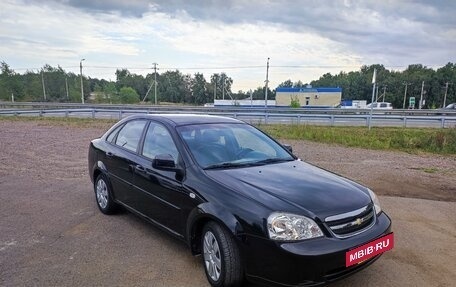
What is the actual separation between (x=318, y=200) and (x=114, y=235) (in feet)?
8.87

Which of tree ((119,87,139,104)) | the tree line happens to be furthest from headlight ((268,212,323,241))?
tree ((119,87,139,104))

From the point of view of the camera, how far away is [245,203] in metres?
3.00

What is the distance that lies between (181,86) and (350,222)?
101 meters

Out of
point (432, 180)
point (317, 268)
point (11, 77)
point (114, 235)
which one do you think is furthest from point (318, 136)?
point (11, 77)

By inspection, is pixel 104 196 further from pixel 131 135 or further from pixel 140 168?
pixel 140 168

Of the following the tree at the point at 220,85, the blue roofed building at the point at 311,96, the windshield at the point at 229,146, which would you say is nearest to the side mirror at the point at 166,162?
the windshield at the point at 229,146

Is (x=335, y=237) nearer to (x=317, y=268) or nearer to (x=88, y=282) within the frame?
(x=317, y=268)

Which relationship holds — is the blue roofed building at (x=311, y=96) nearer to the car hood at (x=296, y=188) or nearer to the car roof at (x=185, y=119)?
the car roof at (x=185, y=119)

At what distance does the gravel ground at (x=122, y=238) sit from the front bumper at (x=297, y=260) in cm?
66

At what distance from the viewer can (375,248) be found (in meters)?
3.09

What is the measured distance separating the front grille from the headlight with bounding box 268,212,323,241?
15 cm

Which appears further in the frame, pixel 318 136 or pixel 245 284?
pixel 318 136

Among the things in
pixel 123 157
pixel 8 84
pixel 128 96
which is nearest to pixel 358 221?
pixel 123 157

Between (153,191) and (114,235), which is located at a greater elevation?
(153,191)
